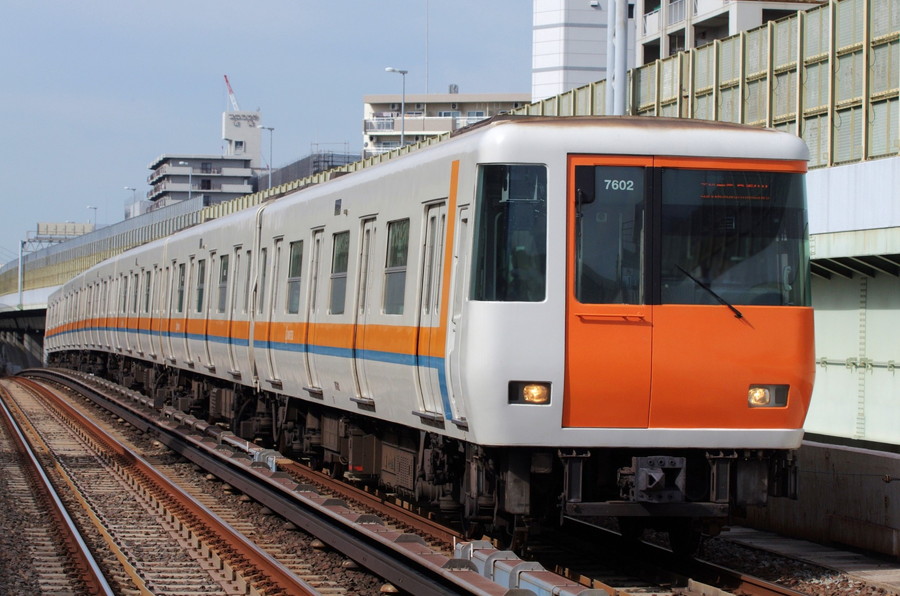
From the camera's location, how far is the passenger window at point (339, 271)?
1236 centimetres

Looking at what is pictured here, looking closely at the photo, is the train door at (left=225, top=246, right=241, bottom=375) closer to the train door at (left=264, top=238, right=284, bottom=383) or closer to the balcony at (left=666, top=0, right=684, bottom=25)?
the train door at (left=264, top=238, right=284, bottom=383)

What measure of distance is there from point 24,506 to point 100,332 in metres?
20.9

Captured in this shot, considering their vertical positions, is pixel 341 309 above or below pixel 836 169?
below

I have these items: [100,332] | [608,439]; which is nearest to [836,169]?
[608,439]

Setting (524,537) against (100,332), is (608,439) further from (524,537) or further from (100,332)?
(100,332)

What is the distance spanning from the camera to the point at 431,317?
965 cm

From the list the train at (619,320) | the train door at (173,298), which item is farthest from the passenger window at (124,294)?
the train at (619,320)

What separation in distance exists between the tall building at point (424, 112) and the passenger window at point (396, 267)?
122339mm

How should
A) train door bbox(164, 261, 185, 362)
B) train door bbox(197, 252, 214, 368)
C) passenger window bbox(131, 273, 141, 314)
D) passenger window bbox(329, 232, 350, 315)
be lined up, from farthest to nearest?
passenger window bbox(131, 273, 141, 314)
train door bbox(164, 261, 185, 362)
train door bbox(197, 252, 214, 368)
passenger window bbox(329, 232, 350, 315)

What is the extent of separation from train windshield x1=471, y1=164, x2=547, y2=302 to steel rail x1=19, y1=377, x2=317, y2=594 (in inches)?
92.4

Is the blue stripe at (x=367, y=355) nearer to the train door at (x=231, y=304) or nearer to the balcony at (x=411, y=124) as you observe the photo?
the train door at (x=231, y=304)

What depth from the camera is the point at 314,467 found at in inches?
653

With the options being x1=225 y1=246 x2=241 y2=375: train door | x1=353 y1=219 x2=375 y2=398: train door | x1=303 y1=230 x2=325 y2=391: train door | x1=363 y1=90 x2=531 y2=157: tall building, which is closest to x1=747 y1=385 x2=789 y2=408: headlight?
x1=353 y1=219 x2=375 y2=398: train door

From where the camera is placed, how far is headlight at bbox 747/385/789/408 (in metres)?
8.70
